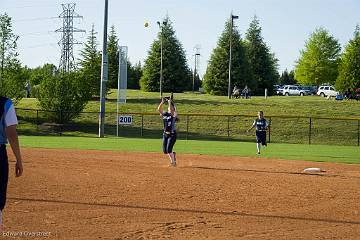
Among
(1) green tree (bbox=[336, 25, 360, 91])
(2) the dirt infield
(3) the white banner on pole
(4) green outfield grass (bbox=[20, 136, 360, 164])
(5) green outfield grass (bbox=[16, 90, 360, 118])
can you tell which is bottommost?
(4) green outfield grass (bbox=[20, 136, 360, 164])

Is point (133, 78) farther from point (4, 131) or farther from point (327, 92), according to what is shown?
point (4, 131)

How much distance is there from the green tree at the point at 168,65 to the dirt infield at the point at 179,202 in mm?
55265

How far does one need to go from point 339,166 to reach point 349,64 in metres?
51.3

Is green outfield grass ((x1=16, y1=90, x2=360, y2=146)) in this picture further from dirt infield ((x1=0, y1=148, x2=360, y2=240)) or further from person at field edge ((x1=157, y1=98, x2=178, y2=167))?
dirt infield ((x1=0, y1=148, x2=360, y2=240))

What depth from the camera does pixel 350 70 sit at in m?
65.7

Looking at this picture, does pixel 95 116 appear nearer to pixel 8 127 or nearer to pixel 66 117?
pixel 66 117

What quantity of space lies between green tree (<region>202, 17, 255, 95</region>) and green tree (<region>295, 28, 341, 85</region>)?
11923 millimetres

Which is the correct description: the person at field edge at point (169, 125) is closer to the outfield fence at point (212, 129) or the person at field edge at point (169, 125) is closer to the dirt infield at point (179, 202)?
the dirt infield at point (179, 202)

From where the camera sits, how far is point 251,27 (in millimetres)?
79125

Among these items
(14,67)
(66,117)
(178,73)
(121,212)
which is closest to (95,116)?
(66,117)

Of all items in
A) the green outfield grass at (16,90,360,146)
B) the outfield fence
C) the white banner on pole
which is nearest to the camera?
the white banner on pole

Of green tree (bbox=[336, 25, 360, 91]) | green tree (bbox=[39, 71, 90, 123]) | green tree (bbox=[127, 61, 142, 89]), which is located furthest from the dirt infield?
green tree (bbox=[127, 61, 142, 89])

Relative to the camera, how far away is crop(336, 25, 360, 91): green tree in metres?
64.8

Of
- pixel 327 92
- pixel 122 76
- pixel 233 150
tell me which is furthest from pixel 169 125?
pixel 327 92
